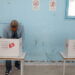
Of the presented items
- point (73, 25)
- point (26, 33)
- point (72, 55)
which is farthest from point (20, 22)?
point (72, 55)

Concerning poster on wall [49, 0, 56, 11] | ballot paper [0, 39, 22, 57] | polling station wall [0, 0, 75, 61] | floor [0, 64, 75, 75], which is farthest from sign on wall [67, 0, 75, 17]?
ballot paper [0, 39, 22, 57]

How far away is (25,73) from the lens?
143 inches

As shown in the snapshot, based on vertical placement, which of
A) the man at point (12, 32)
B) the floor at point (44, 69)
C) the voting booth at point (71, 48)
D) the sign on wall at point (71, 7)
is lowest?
the floor at point (44, 69)

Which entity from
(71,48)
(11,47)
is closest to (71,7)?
(71,48)

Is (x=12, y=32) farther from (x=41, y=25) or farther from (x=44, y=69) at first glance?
(x=44, y=69)

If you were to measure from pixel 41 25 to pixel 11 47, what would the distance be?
A: 1.29m

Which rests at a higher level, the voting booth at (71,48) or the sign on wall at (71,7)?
the sign on wall at (71,7)

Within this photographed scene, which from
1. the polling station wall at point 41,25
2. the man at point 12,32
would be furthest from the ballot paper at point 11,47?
the polling station wall at point 41,25

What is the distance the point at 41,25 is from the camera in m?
3.99

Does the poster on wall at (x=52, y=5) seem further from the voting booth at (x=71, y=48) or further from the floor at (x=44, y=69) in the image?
the floor at (x=44, y=69)

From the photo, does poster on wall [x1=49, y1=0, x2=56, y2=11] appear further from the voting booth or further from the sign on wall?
the voting booth

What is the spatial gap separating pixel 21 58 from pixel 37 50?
4.06 ft

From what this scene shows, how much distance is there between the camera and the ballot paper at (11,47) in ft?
9.54

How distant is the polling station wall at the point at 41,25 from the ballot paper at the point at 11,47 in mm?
1097
